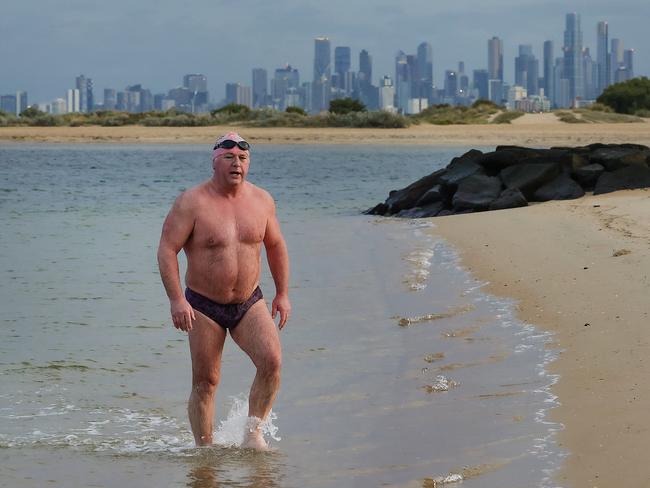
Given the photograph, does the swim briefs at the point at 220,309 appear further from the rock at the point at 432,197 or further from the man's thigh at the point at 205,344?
the rock at the point at 432,197

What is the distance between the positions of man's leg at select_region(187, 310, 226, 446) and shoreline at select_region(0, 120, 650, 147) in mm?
44728

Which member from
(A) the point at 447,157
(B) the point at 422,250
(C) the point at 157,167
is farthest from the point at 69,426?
(A) the point at 447,157

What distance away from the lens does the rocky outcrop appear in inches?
837

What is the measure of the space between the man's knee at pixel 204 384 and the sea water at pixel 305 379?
1.11ft

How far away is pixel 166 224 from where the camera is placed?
652 centimetres

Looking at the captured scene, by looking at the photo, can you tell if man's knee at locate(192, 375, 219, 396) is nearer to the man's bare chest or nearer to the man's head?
the man's bare chest

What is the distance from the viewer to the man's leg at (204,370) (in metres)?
6.55

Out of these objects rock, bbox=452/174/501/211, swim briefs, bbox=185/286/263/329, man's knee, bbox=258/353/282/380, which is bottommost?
man's knee, bbox=258/353/282/380

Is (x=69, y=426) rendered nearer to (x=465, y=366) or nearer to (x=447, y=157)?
(x=465, y=366)

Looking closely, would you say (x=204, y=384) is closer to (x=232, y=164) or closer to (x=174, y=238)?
(x=174, y=238)

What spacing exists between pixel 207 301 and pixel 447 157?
1587 inches

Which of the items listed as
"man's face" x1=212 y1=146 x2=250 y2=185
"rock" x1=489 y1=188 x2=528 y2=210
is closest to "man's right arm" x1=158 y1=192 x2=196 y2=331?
"man's face" x1=212 y1=146 x2=250 y2=185

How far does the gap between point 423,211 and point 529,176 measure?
1952 millimetres

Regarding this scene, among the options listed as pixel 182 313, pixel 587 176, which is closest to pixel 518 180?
pixel 587 176
